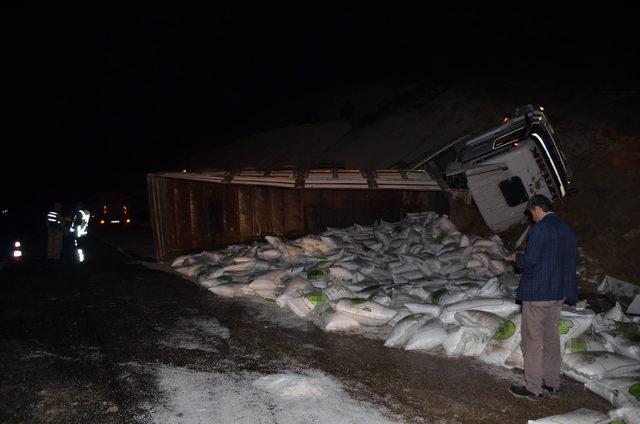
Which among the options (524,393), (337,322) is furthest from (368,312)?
(524,393)

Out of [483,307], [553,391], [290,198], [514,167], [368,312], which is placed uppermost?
[514,167]

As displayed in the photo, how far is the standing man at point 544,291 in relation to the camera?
11.4 feet

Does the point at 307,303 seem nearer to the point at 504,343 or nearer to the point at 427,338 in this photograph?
the point at 427,338

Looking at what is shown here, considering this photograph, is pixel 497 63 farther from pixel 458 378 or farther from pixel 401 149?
pixel 458 378

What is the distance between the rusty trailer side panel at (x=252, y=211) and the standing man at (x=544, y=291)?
5.65 meters

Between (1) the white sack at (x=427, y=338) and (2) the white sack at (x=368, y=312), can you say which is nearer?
(1) the white sack at (x=427, y=338)

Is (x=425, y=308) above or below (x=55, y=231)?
below

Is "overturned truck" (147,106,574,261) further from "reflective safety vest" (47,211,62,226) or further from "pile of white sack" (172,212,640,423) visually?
"reflective safety vest" (47,211,62,226)

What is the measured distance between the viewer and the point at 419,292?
5734mm

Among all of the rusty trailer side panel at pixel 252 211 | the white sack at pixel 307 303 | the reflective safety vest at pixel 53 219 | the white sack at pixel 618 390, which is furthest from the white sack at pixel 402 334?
the reflective safety vest at pixel 53 219

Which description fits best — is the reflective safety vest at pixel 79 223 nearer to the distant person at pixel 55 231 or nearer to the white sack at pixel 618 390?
the distant person at pixel 55 231

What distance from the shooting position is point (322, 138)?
2227 cm

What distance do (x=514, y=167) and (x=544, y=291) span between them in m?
4.36

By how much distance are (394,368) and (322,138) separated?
61.2 feet
